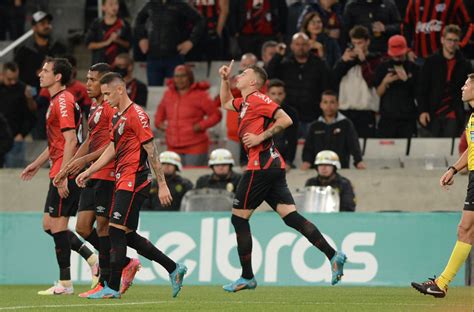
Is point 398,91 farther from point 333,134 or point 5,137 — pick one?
point 5,137

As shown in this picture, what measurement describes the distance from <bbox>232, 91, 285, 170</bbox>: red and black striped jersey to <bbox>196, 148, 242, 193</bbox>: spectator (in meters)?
4.94

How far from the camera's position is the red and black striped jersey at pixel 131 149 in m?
13.8

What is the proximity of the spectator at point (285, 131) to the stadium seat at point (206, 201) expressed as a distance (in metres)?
1.24

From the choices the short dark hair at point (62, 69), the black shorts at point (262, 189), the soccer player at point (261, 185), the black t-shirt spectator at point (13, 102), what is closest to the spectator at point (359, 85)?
the black t-shirt spectator at point (13, 102)

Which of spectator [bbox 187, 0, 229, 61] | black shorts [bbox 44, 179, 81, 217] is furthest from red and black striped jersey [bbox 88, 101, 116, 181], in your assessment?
spectator [bbox 187, 0, 229, 61]

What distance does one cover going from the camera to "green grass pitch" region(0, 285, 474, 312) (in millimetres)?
12930

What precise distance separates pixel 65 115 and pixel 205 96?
22.1 feet

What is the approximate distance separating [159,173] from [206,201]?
5764mm

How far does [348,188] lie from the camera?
1906 cm

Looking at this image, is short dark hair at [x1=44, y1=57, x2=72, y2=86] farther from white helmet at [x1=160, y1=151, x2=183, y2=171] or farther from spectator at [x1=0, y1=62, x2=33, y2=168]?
spectator at [x1=0, y1=62, x2=33, y2=168]

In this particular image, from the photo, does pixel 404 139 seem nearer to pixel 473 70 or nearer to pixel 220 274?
pixel 473 70

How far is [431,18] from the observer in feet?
71.6

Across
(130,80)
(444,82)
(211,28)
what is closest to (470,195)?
(444,82)

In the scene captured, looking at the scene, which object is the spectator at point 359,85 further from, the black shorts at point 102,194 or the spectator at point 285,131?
the black shorts at point 102,194
